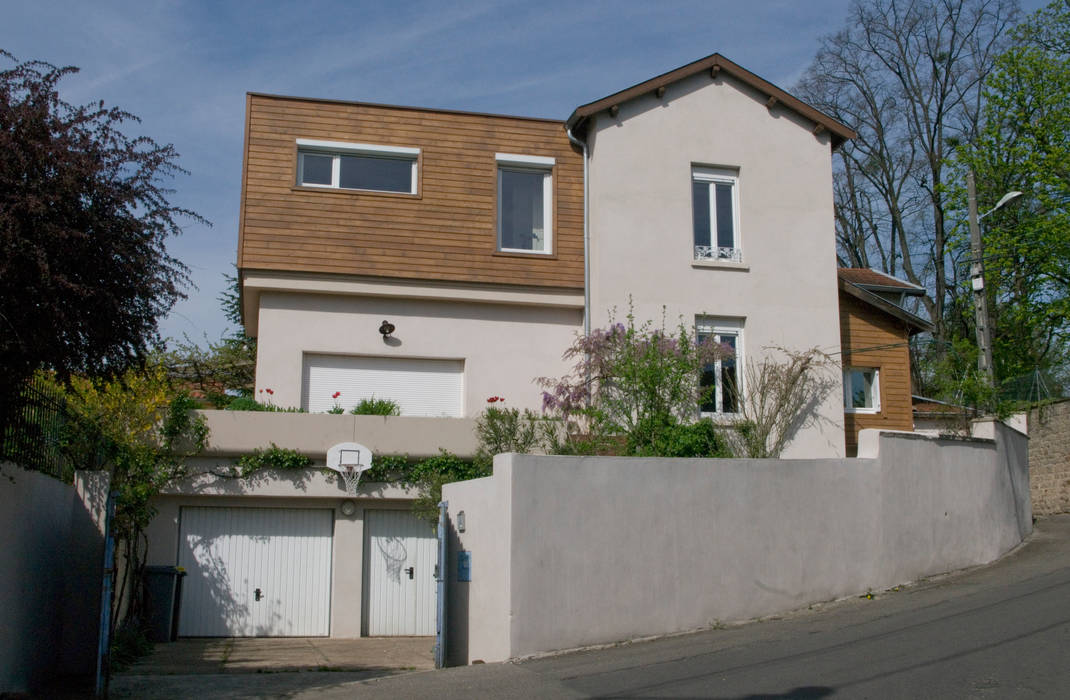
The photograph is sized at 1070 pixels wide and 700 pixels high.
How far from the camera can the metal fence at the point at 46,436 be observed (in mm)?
10117

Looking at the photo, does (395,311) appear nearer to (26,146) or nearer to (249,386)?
(26,146)

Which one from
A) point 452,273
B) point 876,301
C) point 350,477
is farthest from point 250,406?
point 876,301

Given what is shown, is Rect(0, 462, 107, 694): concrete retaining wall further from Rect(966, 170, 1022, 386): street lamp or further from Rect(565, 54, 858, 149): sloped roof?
Rect(966, 170, 1022, 386): street lamp

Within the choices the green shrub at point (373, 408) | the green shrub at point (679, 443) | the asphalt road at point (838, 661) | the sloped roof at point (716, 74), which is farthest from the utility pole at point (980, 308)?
the green shrub at point (373, 408)

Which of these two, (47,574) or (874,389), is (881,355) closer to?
(874,389)

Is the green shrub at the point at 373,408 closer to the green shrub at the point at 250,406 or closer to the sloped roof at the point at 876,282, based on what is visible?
the green shrub at the point at 250,406

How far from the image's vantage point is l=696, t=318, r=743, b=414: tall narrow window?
1798 centimetres

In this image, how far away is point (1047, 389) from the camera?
2500 cm

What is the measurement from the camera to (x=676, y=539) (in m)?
12.8

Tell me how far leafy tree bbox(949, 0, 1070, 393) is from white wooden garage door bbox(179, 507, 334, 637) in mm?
23261

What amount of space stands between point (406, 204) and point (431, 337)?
7.63 feet

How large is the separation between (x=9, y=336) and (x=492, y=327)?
9.79 metres

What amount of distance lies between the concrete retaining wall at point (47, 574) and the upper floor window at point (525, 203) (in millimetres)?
8102

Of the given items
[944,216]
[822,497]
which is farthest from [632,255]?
[944,216]
